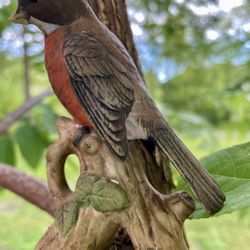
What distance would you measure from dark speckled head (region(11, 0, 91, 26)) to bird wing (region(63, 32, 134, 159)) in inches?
0.9

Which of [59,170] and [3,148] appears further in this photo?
[3,148]

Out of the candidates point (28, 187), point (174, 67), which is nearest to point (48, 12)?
point (28, 187)

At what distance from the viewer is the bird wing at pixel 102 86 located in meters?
0.40

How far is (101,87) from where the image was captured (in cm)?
40

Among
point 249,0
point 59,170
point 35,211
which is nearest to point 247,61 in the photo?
point 249,0

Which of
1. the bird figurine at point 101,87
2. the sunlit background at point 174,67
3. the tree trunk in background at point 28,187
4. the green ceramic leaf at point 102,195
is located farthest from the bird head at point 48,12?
the sunlit background at point 174,67

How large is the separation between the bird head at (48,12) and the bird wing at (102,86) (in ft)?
0.08

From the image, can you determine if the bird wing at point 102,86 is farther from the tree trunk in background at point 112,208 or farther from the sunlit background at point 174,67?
the sunlit background at point 174,67

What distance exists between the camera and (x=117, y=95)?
0.40 m

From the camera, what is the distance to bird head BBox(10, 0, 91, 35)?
0.42 m

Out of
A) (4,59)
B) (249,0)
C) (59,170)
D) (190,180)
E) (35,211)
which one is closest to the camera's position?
(190,180)

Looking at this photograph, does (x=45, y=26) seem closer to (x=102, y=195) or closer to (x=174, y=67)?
(x=102, y=195)

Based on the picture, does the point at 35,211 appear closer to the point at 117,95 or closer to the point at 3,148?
the point at 3,148

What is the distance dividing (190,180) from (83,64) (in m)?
0.12
